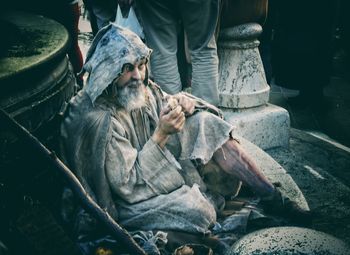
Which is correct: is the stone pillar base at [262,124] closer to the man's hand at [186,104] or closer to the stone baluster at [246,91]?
the stone baluster at [246,91]

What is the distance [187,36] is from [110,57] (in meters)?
1.61

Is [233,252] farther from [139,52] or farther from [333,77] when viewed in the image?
[333,77]

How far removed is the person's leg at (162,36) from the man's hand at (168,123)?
1.48 meters

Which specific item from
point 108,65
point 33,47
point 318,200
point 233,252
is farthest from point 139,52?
point 318,200

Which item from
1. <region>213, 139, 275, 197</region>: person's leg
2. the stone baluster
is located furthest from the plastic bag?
<region>213, 139, 275, 197</region>: person's leg

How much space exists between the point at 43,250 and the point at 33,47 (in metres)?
1.40

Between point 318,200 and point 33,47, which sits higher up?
point 33,47

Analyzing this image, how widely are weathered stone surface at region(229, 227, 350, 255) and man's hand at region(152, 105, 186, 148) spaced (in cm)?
83

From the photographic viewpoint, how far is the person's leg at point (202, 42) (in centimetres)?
388

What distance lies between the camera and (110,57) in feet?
8.72

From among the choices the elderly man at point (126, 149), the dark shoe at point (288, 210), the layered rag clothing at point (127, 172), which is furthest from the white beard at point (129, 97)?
the dark shoe at point (288, 210)

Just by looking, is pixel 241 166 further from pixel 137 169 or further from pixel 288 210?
pixel 137 169

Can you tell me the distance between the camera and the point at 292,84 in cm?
643

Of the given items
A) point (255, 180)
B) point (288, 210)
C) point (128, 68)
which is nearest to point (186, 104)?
point (128, 68)
